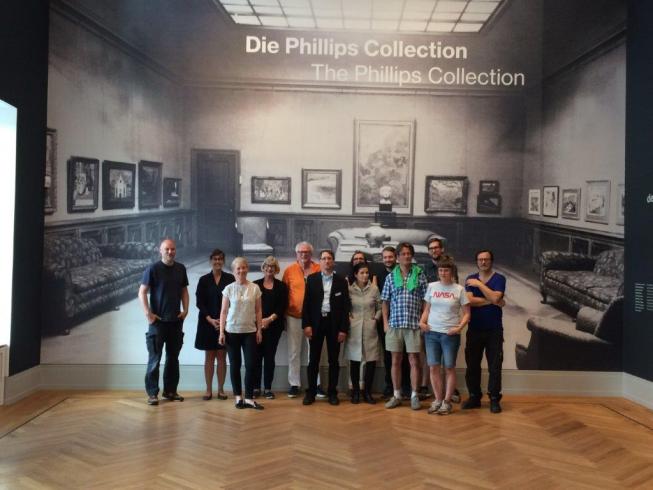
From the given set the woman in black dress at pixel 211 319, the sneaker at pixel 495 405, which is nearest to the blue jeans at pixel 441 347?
the sneaker at pixel 495 405

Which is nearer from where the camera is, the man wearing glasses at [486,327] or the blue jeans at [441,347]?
the blue jeans at [441,347]

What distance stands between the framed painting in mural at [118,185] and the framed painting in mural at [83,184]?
9 centimetres

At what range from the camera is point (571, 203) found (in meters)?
7.11

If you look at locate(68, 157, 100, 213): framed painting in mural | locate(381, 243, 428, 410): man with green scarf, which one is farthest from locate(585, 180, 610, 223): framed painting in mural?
locate(68, 157, 100, 213): framed painting in mural

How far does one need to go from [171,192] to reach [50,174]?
1325 mm

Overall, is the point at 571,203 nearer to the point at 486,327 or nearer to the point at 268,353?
the point at 486,327

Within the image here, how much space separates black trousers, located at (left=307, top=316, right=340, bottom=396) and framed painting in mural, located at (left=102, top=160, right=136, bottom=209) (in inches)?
107

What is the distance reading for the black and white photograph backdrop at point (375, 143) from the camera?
23.2 ft

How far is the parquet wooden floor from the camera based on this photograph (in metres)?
4.14

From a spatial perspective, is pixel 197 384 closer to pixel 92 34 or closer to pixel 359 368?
pixel 359 368

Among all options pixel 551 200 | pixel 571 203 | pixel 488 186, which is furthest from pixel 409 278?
pixel 571 203

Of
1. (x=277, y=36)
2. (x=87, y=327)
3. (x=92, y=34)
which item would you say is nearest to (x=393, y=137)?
(x=277, y=36)

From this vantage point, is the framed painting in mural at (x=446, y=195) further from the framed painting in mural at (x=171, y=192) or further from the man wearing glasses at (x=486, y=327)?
the framed painting in mural at (x=171, y=192)

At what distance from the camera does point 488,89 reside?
725 centimetres
